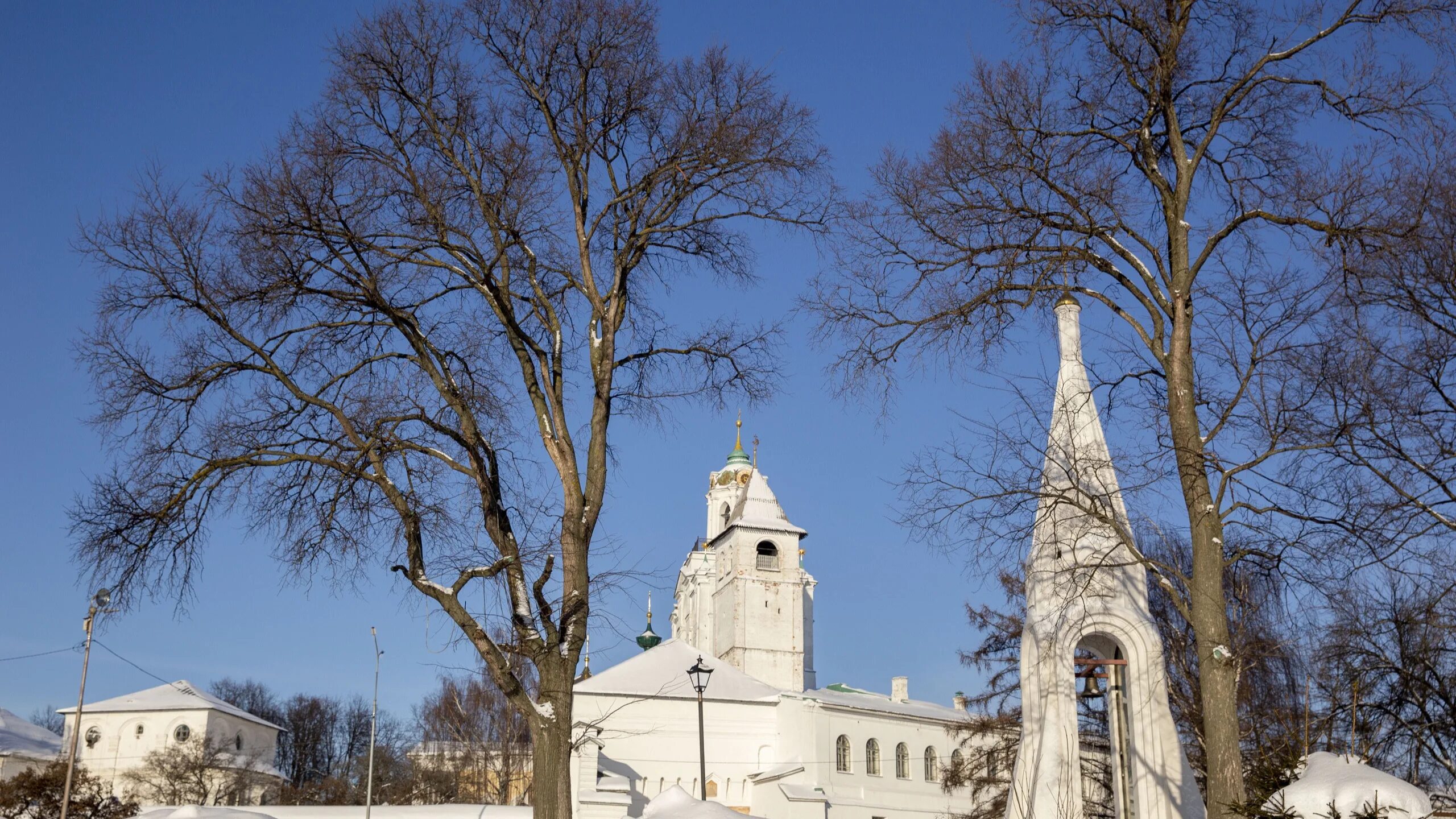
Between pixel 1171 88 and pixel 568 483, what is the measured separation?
5.47 meters

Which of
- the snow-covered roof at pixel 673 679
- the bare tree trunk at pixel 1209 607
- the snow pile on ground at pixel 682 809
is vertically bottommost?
the snow pile on ground at pixel 682 809

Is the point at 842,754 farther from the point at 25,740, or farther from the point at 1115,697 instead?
the point at 25,740

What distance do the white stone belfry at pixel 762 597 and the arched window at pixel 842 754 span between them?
850 cm

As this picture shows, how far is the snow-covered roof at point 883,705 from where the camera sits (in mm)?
48031

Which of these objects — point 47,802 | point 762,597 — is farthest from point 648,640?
point 47,802

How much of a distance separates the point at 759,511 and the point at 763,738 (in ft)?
52.8

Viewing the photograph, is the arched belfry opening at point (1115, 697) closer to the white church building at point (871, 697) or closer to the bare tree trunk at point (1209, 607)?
the white church building at point (871, 697)

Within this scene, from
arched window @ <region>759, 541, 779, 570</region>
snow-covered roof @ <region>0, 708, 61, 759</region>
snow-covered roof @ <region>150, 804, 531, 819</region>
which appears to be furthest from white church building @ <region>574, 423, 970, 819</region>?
snow-covered roof @ <region>0, 708, 61, 759</region>

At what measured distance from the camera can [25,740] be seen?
2402 inches

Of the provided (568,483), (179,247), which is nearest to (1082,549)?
(568,483)

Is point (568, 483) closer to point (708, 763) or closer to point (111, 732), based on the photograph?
point (708, 763)

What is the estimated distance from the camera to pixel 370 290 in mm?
9586

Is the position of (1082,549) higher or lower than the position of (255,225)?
lower

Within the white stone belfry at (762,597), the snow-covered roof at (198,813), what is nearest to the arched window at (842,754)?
the white stone belfry at (762,597)
